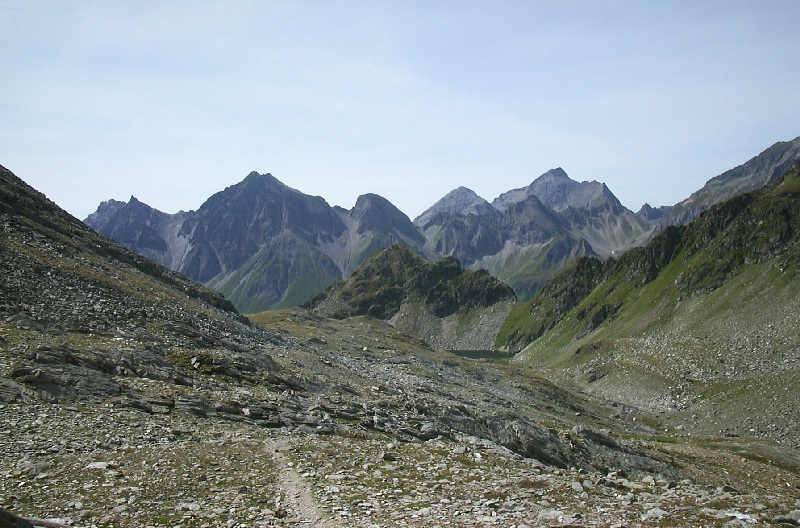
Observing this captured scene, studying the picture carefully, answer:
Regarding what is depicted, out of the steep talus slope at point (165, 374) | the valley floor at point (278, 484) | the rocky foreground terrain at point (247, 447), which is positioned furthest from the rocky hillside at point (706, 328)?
the valley floor at point (278, 484)

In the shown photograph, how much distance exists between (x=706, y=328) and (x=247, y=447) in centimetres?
12582

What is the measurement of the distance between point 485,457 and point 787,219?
494 ft

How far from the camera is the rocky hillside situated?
85.3 m

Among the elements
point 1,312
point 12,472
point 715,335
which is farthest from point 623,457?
point 715,335

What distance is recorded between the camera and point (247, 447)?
73.4 feet

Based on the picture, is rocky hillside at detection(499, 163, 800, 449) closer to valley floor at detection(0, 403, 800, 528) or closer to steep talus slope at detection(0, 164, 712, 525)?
steep talus slope at detection(0, 164, 712, 525)

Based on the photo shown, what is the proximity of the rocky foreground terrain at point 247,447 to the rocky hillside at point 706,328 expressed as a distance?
108 ft

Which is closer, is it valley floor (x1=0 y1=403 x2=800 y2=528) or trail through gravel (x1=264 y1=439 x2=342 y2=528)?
valley floor (x1=0 y1=403 x2=800 y2=528)

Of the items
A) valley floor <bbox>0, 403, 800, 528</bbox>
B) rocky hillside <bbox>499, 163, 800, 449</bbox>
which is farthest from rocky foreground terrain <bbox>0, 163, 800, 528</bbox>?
rocky hillside <bbox>499, 163, 800, 449</bbox>

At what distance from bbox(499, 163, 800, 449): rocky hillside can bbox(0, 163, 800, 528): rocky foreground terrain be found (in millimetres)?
33028

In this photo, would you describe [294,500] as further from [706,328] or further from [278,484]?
[706,328]

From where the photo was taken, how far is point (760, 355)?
100812mm

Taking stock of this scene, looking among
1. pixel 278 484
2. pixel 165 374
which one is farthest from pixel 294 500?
pixel 165 374

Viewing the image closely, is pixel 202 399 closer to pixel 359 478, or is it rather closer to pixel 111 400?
pixel 111 400
